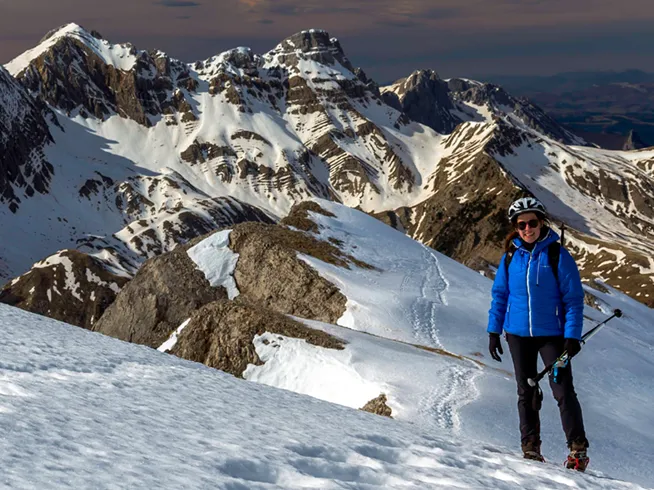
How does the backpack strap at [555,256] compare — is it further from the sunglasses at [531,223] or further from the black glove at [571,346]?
the black glove at [571,346]

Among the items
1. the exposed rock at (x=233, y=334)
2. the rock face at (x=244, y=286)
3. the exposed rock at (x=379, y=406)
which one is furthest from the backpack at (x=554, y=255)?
the rock face at (x=244, y=286)

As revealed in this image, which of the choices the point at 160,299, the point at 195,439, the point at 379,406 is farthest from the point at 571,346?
the point at 160,299

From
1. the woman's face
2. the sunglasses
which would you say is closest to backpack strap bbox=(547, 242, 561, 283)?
the woman's face

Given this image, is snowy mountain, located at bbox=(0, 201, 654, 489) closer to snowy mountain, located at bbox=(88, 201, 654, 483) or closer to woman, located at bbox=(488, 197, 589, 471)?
snowy mountain, located at bbox=(88, 201, 654, 483)

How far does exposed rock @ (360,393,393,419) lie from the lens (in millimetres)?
17203

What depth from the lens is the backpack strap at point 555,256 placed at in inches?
429

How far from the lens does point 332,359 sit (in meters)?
21.6

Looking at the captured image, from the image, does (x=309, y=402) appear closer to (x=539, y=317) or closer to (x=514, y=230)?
(x=539, y=317)

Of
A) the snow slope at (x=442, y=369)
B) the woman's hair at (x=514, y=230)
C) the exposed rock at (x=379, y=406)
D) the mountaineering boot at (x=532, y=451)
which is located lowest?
the exposed rock at (x=379, y=406)

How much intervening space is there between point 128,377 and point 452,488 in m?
7.02

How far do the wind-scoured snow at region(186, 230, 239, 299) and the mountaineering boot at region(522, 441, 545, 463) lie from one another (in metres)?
30.4

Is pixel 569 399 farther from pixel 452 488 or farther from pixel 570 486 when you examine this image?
pixel 452 488

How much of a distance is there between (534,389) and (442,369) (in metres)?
9.54

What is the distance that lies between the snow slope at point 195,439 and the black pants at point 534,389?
2.16 feet
